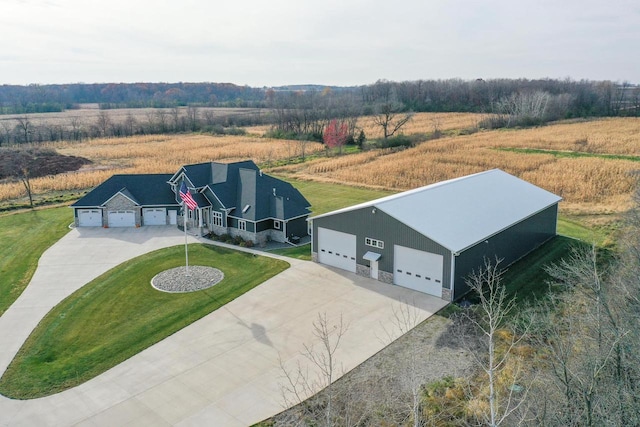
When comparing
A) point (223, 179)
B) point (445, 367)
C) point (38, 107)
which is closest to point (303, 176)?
point (223, 179)

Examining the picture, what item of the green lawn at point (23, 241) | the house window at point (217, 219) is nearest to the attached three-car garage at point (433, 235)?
the house window at point (217, 219)

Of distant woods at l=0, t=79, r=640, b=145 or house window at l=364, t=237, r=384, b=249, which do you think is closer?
house window at l=364, t=237, r=384, b=249

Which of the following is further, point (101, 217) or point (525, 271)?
point (101, 217)

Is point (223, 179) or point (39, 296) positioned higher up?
point (223, 179)

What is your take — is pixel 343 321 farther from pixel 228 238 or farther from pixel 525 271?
pixel 228 238

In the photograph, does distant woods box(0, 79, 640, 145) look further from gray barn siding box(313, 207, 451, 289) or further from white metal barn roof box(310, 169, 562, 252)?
gray barn siding box(313, 207, 451, 289)

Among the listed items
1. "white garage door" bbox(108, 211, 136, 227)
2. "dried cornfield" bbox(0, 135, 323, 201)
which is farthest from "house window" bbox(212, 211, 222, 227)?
"dried cornfield" bbox(0, 135, 323, 201)
